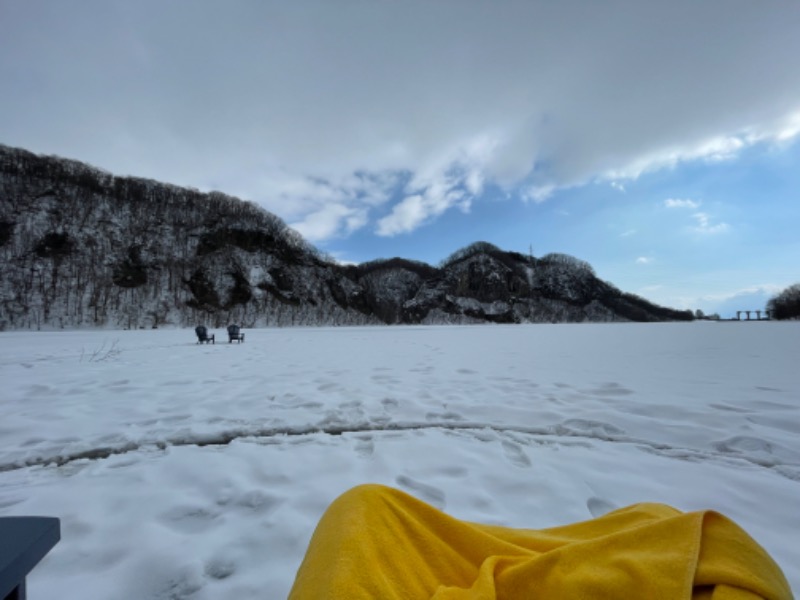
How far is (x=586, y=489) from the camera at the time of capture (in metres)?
2.36

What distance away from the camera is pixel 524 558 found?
46.5 inches

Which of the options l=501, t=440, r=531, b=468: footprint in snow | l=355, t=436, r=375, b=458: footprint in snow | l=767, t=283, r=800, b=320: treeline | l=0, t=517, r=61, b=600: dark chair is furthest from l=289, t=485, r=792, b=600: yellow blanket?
l=767, t=283, r=800, b=320: treeline

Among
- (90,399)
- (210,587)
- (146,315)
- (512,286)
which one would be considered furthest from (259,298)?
(512,286)

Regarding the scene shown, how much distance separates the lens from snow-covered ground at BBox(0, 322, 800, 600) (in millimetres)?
1777

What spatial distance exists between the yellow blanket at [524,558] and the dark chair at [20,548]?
25.4 inches

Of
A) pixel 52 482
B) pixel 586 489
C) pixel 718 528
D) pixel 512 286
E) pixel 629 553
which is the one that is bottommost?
pixel 52 482

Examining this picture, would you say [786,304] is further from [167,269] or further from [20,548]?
[167,269]

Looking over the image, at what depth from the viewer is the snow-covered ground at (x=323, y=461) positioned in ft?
5.83

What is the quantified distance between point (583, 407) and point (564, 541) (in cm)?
340

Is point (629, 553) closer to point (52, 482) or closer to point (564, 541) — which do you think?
point (564, 541)

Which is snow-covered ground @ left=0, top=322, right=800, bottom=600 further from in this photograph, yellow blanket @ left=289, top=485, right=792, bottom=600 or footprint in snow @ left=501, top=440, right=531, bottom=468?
yellow blanket @ left=289, top=485, right=792, bottom=600

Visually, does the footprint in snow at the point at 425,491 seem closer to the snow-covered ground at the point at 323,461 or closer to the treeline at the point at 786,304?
the snow-covered ground at the point at 323,461

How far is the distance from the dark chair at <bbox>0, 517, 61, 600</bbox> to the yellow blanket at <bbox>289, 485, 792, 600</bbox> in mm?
644

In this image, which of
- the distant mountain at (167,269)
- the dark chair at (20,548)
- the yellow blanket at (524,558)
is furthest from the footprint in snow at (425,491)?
the distant mountain at (167,269)
